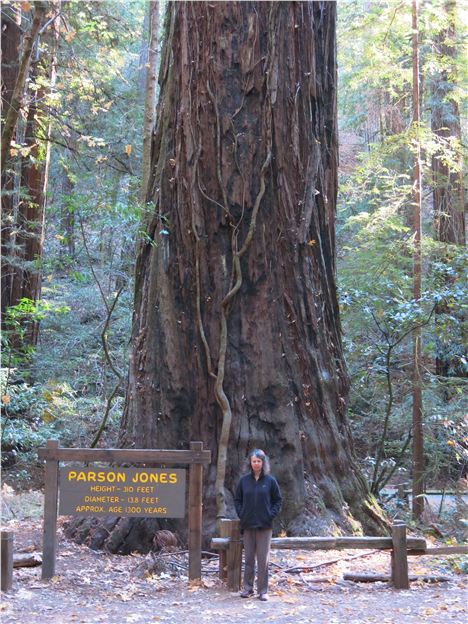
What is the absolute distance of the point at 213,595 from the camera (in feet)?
20.8

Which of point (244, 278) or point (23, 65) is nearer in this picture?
point (23, 65)

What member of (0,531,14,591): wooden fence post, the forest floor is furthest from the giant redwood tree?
(0,531,14,591): wooden fence post

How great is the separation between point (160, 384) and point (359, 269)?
29.9ft

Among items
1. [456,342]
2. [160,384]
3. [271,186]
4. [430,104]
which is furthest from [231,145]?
[430,104]

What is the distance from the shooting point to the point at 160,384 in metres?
8.35

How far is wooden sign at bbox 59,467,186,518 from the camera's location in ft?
22.7

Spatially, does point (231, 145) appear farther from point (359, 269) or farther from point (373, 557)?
point (359, 269)

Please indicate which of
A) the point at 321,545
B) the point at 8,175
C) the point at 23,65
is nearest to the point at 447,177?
the point at 8,175

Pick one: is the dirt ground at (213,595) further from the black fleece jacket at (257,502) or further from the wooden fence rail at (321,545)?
the black fleece jacket at (257,502)

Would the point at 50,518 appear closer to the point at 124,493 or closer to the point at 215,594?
the point at 124,493

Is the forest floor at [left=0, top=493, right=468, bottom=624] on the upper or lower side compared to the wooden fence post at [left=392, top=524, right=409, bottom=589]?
lower

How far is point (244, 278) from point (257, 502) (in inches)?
113

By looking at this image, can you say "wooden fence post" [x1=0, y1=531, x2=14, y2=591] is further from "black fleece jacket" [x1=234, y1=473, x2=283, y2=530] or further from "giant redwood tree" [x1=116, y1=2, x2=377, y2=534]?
"giant redwood tree" [x1=116, y1=2, x2=377, y2=534]

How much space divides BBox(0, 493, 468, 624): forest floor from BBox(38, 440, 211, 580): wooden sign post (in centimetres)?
35
